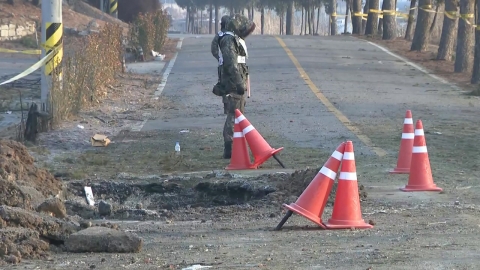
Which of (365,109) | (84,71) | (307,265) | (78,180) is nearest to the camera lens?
(307,265)

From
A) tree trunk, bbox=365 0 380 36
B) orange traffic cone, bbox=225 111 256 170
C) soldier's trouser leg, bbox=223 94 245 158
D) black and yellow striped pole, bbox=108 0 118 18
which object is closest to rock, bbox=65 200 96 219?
orange traffic cone, bbox=225 111 256 170

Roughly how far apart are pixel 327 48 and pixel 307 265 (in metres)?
25.8

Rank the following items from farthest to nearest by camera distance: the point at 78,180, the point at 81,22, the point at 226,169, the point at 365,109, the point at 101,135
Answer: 1. the point at 81,22
2. the point at 365,109
3. the point at 101,135
4. the point at 226,169
5. the point at 78,180

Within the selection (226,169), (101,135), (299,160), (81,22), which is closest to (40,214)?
(226,169)

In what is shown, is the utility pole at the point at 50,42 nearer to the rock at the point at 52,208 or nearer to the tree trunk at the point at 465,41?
the rock at the point at 52,208

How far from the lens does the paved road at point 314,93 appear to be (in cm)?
1452

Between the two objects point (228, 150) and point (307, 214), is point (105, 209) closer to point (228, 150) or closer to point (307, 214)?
point (307, 214)

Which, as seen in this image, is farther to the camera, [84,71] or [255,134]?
[84,71]

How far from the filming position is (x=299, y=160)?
11.3 metres

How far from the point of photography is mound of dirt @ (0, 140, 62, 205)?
7.59 meters

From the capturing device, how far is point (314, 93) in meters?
19.3

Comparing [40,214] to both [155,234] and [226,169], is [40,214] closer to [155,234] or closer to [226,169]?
[155,234]

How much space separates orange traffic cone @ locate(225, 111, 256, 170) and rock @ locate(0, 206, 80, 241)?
13.9 ft

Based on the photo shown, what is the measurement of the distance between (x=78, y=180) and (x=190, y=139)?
359 centimetres
